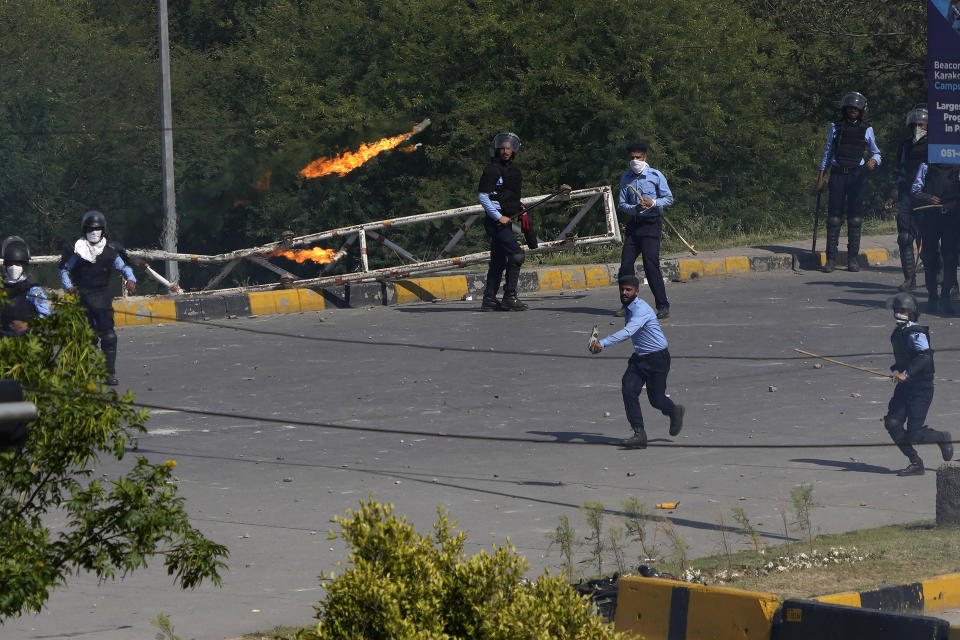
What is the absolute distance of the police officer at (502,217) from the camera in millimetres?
14906

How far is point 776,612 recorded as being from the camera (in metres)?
5.80

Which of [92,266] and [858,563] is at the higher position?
[92,266]

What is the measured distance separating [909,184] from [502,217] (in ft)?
14.7

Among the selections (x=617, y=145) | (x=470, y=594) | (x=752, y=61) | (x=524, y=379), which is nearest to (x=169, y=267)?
(x=617, y=145)

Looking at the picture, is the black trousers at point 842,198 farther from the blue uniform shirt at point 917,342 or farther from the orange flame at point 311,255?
the blue uniform shirt at point 917,342

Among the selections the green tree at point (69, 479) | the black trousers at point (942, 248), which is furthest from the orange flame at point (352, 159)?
the green tree at point (69, 479)

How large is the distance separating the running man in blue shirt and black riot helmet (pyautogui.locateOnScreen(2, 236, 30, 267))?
4976 mm

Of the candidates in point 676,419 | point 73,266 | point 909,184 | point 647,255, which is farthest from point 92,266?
point 909,184

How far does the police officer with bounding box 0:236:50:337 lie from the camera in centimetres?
1034

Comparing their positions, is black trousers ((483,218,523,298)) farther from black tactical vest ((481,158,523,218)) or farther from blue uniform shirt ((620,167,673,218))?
blue uniform shirt ((620,167,673,218))

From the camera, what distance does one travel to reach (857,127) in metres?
16.9

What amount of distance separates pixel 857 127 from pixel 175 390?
29.7 ft

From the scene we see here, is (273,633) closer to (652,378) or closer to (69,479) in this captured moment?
(69,479)

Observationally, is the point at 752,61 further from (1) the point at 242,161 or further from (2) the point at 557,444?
(2) the point at 557,444
